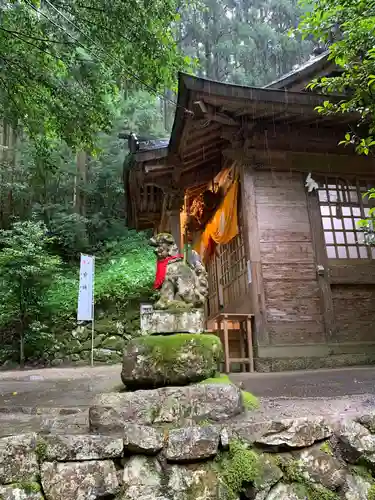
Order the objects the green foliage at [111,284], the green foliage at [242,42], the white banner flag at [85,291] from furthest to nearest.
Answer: the green foliage at [242,42]
the green foliage at [111,284]
the white banner flag at [85,291]

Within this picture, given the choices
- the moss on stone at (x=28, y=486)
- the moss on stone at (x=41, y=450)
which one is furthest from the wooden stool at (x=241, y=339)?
the moss on stone at (x=28, y=486)

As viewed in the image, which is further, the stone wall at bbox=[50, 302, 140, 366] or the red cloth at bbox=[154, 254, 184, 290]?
the stone wall at bbox=[50, 302, 140, 366]

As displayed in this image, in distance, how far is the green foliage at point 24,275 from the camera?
1201 cm

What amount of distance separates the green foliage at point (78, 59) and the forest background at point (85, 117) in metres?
0.02

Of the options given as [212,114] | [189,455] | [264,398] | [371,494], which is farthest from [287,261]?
[189,455]

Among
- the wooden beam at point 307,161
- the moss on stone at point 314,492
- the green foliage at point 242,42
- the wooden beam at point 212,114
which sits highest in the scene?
the green foliage at point 242,42

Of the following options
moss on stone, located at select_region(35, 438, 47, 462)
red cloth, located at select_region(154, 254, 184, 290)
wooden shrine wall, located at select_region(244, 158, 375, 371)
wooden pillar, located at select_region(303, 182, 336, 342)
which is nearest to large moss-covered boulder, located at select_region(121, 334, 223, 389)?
red cloth, located at select_region(154, 254, 184, 290)

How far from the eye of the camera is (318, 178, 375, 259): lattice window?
8.74 meters

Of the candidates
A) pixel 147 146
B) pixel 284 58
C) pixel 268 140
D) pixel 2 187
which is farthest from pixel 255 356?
pixel 284 58

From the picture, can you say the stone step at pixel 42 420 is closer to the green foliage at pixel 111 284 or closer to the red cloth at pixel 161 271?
the red cloth at pixel 161 271

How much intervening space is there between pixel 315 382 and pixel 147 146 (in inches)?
260

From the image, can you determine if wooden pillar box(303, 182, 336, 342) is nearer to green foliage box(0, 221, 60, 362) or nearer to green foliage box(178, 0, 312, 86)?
green foliage box(0, 221, 60, 362)

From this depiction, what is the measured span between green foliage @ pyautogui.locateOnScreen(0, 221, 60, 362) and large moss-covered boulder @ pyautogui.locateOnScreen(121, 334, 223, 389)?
8.83 m

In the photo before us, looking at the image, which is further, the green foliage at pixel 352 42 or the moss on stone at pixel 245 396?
the green foliage at pixel 352 42
